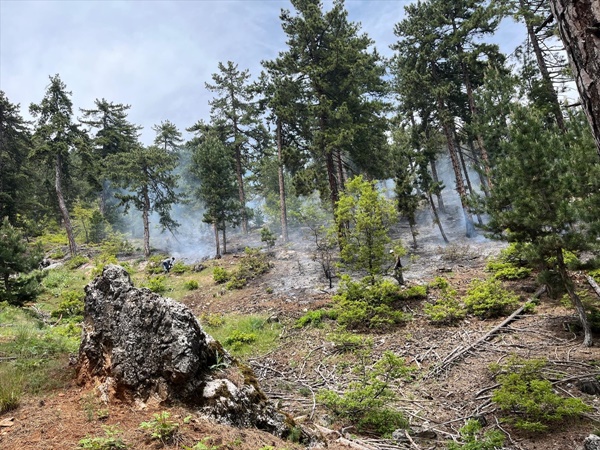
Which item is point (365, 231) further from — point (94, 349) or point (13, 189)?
point (13, 189)

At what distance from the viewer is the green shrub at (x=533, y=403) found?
508 cm

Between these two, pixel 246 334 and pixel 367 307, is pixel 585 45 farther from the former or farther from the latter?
pixel 246 334

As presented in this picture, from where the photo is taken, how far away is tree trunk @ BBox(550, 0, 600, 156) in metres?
1.64

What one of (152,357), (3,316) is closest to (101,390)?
(152,357)

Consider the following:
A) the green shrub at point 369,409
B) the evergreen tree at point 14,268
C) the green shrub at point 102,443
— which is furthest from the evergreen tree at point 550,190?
the evergreen tree at point 14,268

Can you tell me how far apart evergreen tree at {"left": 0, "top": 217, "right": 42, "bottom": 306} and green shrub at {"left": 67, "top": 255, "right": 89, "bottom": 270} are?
634 inches

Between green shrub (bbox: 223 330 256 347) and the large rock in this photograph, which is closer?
the large rock

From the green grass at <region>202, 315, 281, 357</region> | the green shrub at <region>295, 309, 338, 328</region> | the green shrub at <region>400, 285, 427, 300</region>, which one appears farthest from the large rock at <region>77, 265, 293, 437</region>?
the green shrub at <region>400, 285, 427, 300</region>

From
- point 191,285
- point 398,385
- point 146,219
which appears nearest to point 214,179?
point 146,219

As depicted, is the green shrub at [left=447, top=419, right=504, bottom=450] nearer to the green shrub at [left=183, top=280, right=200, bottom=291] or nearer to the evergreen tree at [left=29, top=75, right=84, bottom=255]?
the green shrub at [left=183, top=280, right=200, bottom=291]

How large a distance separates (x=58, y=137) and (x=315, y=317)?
28594 millimetres

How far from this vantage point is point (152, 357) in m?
4.52

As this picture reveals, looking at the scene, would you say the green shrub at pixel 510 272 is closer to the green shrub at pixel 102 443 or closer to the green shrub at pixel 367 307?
the green shrub at pixel 367 307

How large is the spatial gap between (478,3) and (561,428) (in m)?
24.6
